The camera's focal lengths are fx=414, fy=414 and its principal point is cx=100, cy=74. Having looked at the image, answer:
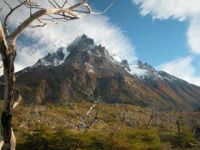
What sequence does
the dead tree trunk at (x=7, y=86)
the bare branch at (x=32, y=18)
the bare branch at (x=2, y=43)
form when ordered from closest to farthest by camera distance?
the bare branch at (x=2, y=43)
the dead tree trunk at (x=7, y=86)
the bare branch at (x=32, y=18)

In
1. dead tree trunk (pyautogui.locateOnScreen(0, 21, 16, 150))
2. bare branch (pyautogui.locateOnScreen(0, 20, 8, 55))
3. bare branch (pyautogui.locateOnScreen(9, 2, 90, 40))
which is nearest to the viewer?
bare branch (pyautogui.locateOnScreen(0, 20, 8, 55))

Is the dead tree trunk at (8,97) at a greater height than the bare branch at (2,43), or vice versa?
the bare branch at (2,43)

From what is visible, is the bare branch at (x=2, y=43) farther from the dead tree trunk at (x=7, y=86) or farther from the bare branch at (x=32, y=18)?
the bare branch at (x=32, y=18)

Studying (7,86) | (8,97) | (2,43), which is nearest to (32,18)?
(2,43)

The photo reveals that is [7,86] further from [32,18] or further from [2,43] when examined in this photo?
[32,18]

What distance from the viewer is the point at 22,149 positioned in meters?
63.3

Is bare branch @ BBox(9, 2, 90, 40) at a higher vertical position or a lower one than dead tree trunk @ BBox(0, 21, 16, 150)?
higher

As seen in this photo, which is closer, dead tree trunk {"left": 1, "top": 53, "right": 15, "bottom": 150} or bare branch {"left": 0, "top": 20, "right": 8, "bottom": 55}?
bare branch {"left": 0, "top": 20, "right": 8, "bottom": 55}

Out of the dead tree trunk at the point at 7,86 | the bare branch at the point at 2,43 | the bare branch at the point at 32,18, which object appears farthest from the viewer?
the bare branch at the point at 32,18

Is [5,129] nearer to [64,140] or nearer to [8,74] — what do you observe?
[8,74]

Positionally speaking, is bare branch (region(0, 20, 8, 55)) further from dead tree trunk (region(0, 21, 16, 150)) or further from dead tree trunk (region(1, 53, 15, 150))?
dead tree trunk (region(1, 53, 15, 150))

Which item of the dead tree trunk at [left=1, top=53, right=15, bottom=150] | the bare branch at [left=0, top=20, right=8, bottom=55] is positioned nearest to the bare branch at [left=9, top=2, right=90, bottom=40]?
the bare branch at [left=0, top=20, right=8, bottom=55]

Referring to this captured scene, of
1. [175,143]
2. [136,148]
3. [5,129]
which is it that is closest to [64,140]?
[136,148]

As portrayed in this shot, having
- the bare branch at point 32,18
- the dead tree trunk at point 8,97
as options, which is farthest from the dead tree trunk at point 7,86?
the bare branch at point 32,18
